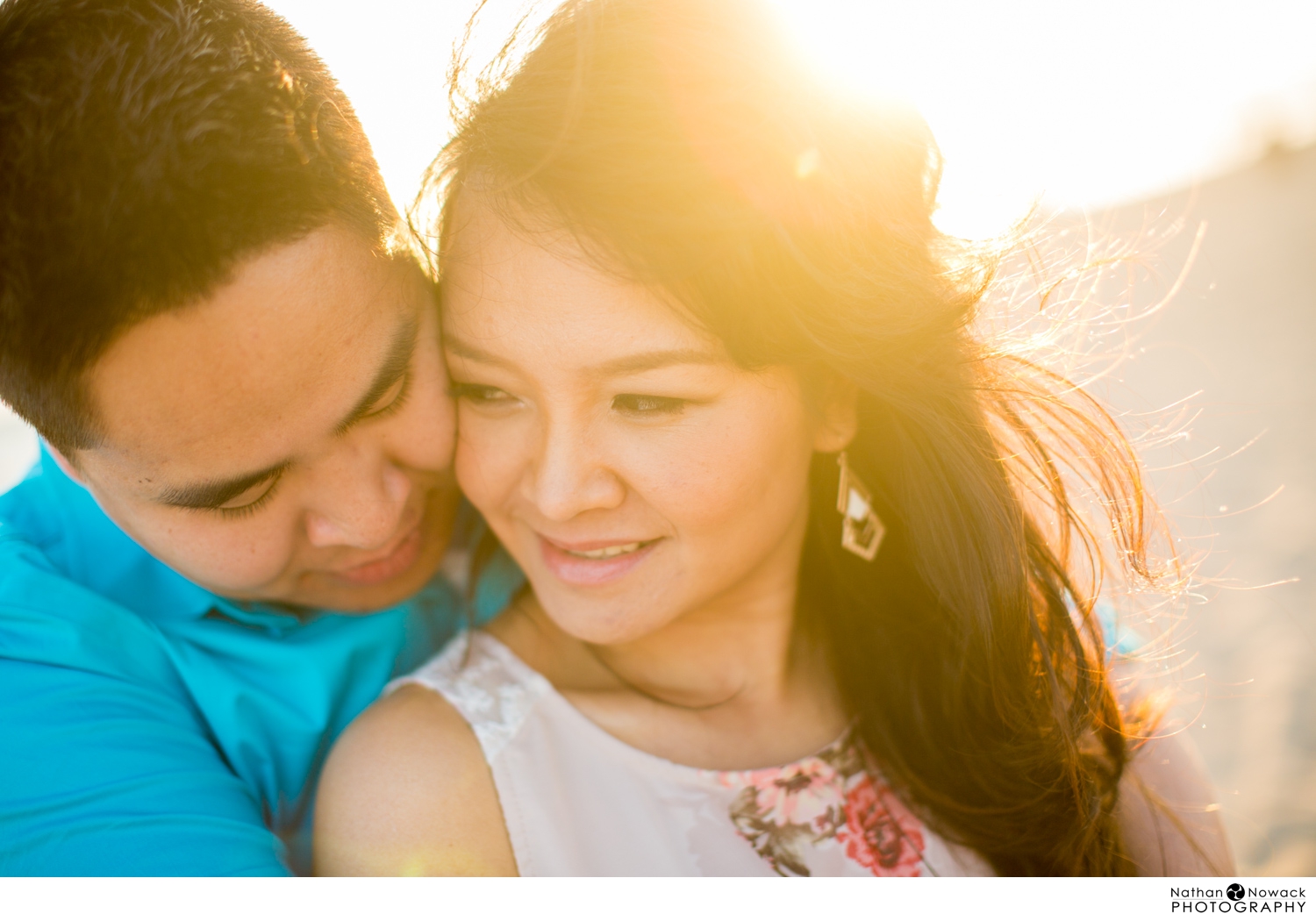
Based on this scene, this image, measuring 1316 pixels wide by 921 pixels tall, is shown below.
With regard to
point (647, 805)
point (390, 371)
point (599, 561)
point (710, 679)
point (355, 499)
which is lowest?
point (647, 805)

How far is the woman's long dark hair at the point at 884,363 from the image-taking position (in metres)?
1.22

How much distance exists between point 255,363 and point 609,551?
0.63 m

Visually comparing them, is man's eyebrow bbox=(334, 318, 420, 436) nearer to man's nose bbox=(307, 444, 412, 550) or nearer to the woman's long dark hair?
man's nose bbox=(307, 444, 412, 550)

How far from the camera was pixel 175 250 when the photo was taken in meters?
1.13

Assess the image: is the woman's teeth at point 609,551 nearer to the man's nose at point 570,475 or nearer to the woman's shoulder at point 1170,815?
the man's nose at point 570,475

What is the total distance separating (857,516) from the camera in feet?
5.57

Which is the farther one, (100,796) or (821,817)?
(821,817)

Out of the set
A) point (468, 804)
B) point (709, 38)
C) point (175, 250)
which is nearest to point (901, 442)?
point (709, 38)

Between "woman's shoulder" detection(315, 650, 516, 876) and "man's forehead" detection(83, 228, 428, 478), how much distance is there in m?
0.48

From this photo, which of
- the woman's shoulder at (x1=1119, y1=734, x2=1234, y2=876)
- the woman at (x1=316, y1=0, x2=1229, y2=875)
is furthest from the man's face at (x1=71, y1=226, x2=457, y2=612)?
the woman's shoulder at (x1=1119, y1=734, x2=1234, y2=876)

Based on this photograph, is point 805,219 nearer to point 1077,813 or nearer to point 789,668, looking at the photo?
point 789,668

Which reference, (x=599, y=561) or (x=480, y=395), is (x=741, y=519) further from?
(x=480, y=395)
